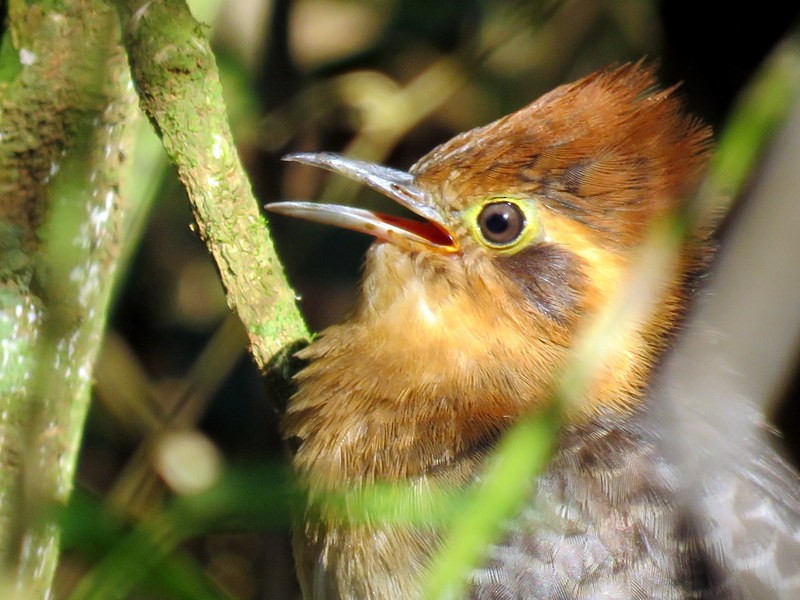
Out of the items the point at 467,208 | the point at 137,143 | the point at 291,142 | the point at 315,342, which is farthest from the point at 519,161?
the point at 291,142

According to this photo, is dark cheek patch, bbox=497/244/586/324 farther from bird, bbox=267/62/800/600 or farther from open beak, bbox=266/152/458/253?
open beak, bbox=266/152/458/253

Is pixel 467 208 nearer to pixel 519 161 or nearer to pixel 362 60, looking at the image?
pixel 519 161

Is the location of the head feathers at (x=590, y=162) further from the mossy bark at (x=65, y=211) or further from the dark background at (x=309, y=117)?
the dark background at (x=309, y=117)

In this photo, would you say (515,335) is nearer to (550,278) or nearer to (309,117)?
(550,278)

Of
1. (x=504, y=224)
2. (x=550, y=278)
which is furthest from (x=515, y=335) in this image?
(x=504, y=224)

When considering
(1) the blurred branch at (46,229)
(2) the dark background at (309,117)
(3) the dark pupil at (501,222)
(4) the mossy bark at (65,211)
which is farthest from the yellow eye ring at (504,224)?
(2) the dark background at (309,117)

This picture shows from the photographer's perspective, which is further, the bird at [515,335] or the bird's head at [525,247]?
the bird's head at [525,247]
